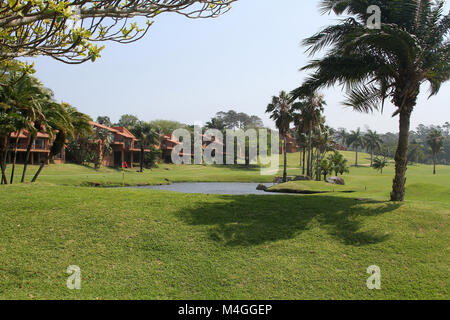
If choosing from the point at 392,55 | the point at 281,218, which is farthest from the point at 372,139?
the point at 281,218

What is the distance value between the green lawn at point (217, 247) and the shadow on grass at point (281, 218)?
38 millimetres

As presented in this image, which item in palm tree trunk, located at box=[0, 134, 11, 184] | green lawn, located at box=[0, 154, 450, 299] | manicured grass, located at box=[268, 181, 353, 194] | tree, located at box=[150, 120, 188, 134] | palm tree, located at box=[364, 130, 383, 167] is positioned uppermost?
tree, located at box=[150, 120, 188, 134]

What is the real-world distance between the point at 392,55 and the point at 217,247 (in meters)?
11.5

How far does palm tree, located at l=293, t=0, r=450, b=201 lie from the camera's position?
13.3 meters

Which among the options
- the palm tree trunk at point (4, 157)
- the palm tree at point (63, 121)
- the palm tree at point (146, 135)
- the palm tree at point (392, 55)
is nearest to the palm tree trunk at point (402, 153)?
the palm tree at point (392, 55)

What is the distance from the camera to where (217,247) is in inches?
371

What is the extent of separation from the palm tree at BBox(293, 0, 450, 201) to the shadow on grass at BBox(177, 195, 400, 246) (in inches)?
130

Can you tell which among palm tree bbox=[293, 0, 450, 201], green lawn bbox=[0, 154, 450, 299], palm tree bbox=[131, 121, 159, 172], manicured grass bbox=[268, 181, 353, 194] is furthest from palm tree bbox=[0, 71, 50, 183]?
palm tree bbox=[131, 121, 159, 172]

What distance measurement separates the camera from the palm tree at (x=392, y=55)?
43.7ft

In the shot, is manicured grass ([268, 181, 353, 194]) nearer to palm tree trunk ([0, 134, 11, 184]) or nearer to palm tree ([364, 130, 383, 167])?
palm tree trunk ([0, 134, 11, 184])

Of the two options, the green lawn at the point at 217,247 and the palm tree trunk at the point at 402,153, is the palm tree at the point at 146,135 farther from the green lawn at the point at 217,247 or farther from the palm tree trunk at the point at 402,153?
the palm tree trunk at the point at 402,153

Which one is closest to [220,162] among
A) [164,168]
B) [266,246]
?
[164,168]

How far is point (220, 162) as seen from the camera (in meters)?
88.4
